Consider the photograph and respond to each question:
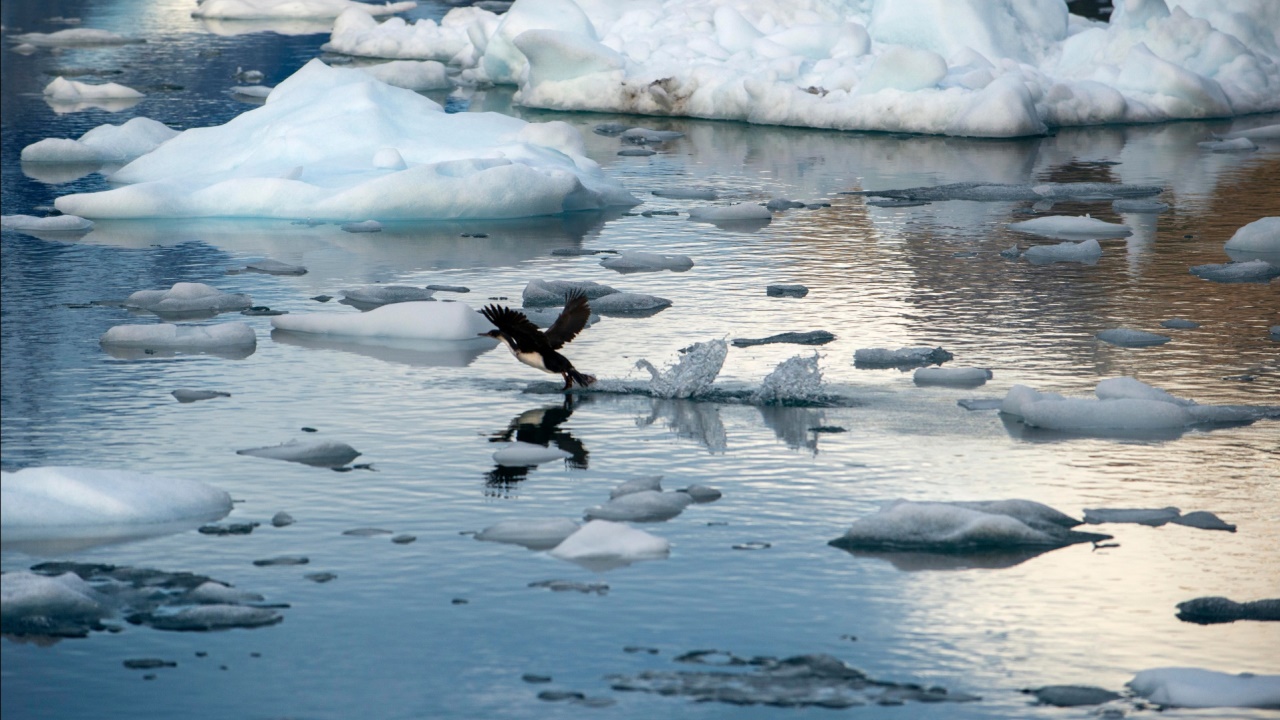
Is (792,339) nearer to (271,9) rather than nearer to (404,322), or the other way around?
Result: (404,322)

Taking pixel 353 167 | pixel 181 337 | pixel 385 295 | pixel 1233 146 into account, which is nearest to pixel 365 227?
pixel 353 167

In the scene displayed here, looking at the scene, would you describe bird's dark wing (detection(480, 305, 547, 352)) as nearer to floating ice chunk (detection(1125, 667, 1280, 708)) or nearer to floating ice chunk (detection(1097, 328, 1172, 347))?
floating ice chunk (detection(1097, 328, 1172, 347))

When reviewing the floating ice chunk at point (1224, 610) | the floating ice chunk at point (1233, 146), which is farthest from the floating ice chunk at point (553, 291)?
the floating ice chunk at point (1233, 146)

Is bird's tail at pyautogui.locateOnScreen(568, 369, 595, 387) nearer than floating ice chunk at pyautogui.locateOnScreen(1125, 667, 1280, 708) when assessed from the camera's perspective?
No

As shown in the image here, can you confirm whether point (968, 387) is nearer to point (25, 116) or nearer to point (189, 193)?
point (189, 193)

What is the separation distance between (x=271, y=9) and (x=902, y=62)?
1813 centimetres

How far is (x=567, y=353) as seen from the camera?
9094mm

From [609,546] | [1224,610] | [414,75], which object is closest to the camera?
[1224,610]

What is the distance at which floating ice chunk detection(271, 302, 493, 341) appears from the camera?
9305 mm

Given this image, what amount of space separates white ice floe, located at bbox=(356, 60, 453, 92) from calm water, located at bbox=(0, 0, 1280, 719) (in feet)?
32.2

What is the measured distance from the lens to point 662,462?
7.10 metres

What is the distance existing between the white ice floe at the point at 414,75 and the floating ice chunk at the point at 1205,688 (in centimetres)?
1885

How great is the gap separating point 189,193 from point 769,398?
6.58 meters

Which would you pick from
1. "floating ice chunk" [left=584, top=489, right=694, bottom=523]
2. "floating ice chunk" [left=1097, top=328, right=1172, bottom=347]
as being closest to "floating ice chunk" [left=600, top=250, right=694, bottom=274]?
"floating ice chunk" [left=1097, top=328, right=1172, bottom=347]
